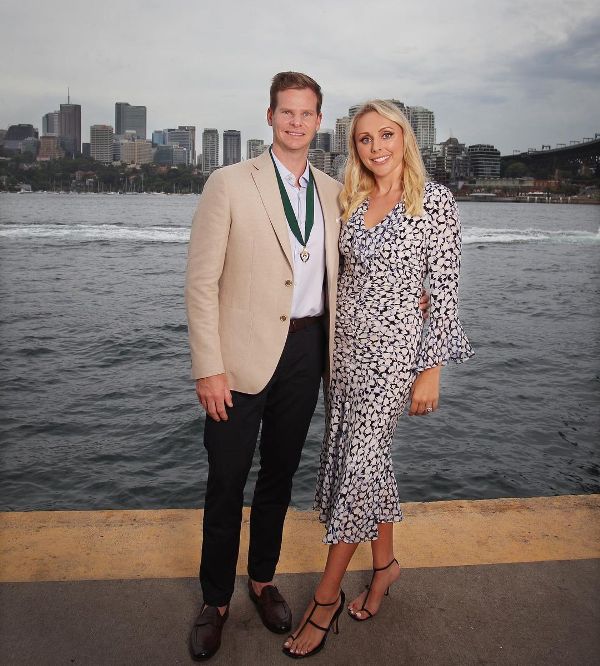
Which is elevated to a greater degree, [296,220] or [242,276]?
[296,220]

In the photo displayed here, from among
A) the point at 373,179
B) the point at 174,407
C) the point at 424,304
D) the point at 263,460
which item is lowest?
the point at 174,407

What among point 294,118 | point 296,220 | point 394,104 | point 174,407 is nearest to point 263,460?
point 296,220

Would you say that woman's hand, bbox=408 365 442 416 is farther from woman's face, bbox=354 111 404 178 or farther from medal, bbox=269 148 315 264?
woman's face, bbox=354 111 404 178

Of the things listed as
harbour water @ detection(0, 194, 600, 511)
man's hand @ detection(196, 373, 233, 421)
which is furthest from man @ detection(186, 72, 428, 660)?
harbour water @ detection(0, 194, 600, 511)

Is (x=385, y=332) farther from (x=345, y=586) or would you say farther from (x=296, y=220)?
(x=345, y=586)

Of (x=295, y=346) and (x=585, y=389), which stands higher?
(x=295, y=346)

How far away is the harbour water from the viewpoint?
19.6 feet

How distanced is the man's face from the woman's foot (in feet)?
4.83

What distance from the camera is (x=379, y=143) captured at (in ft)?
7.47

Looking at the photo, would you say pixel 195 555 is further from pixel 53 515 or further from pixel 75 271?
pixel 75 271

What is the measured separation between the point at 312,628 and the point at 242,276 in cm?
112

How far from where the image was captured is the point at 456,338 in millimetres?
2258

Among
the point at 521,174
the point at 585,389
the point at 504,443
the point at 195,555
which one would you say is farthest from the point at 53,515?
the point at 521,174

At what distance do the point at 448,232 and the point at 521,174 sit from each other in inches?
4000
